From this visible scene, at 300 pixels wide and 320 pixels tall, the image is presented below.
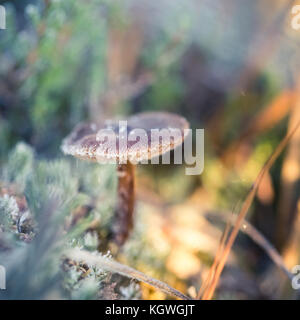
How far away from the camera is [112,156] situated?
768mm

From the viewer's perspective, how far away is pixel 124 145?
0.78 metres

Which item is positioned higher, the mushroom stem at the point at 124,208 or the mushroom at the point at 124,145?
the mushroom at the point at 124,145

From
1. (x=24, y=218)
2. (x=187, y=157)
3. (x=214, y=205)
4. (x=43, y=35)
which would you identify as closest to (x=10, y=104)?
(x=43, y=35)

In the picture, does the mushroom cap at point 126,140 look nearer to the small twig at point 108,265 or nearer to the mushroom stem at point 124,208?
the mushroom stem at point 124,208

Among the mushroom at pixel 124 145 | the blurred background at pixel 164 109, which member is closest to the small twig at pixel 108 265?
the blurred background at pixel 164 109

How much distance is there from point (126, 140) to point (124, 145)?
4 centimetres

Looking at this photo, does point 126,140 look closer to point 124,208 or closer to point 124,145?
point 124,145

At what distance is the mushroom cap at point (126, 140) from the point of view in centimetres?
77

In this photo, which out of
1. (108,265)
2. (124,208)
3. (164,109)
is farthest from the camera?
(164,109)

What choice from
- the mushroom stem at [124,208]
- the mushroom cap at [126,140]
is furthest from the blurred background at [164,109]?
the mushroom cap at [126,140]

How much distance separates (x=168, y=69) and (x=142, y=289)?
117 centimetres

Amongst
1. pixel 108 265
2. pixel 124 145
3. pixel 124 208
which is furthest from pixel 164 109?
pixel 108 265

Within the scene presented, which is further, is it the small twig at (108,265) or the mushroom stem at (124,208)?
the mushroom stem at (124,208)

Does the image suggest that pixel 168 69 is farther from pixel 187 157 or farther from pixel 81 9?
pixel 81 9
